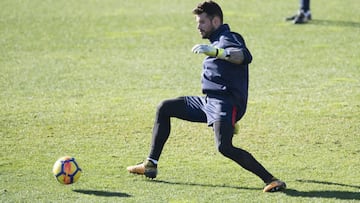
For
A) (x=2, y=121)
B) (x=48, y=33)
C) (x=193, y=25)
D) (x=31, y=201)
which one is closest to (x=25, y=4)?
(x=48, y=33)

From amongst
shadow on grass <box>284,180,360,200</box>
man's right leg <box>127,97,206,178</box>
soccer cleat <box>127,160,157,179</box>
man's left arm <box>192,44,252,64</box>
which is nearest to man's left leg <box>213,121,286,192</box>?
shadow on grass <box>284,180,360,200</box>

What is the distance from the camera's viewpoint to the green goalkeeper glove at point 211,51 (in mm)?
8127

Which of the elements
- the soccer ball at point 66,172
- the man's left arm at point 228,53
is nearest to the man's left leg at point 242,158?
the man's left arm at point 228,53

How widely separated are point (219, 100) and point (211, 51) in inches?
25.8

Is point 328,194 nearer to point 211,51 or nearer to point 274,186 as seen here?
point 274,186

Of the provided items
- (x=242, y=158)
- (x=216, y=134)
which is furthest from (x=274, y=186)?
(x=216, y=134)

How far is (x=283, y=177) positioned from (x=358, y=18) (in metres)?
10.6

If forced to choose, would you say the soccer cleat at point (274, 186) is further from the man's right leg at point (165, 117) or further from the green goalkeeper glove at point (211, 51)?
the green goalkeeper glove at point (211, 51)

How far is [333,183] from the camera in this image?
28.7 feet

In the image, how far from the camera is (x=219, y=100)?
338 inches

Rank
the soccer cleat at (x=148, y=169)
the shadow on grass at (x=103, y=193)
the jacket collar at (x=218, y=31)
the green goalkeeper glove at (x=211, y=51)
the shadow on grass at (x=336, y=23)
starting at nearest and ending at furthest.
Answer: the green goalkeeper glove at (x=211, y=51) → the shadow on grass at (x=103, y=193) → the jacket collar at (x=218, y=31) → the soccer cleat at (x=148, y=169) → the shadow on grass at (x=336, y=23)

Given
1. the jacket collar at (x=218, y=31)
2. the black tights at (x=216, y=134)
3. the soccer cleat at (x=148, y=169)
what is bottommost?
the soccer cleat at (x=148, y=169)

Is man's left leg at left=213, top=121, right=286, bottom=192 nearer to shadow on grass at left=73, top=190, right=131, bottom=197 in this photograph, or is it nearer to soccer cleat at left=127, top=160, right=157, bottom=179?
soccer cleat at left=127, top=160, right=157, bottom=179

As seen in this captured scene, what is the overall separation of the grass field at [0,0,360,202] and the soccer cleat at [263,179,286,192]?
117 mm
